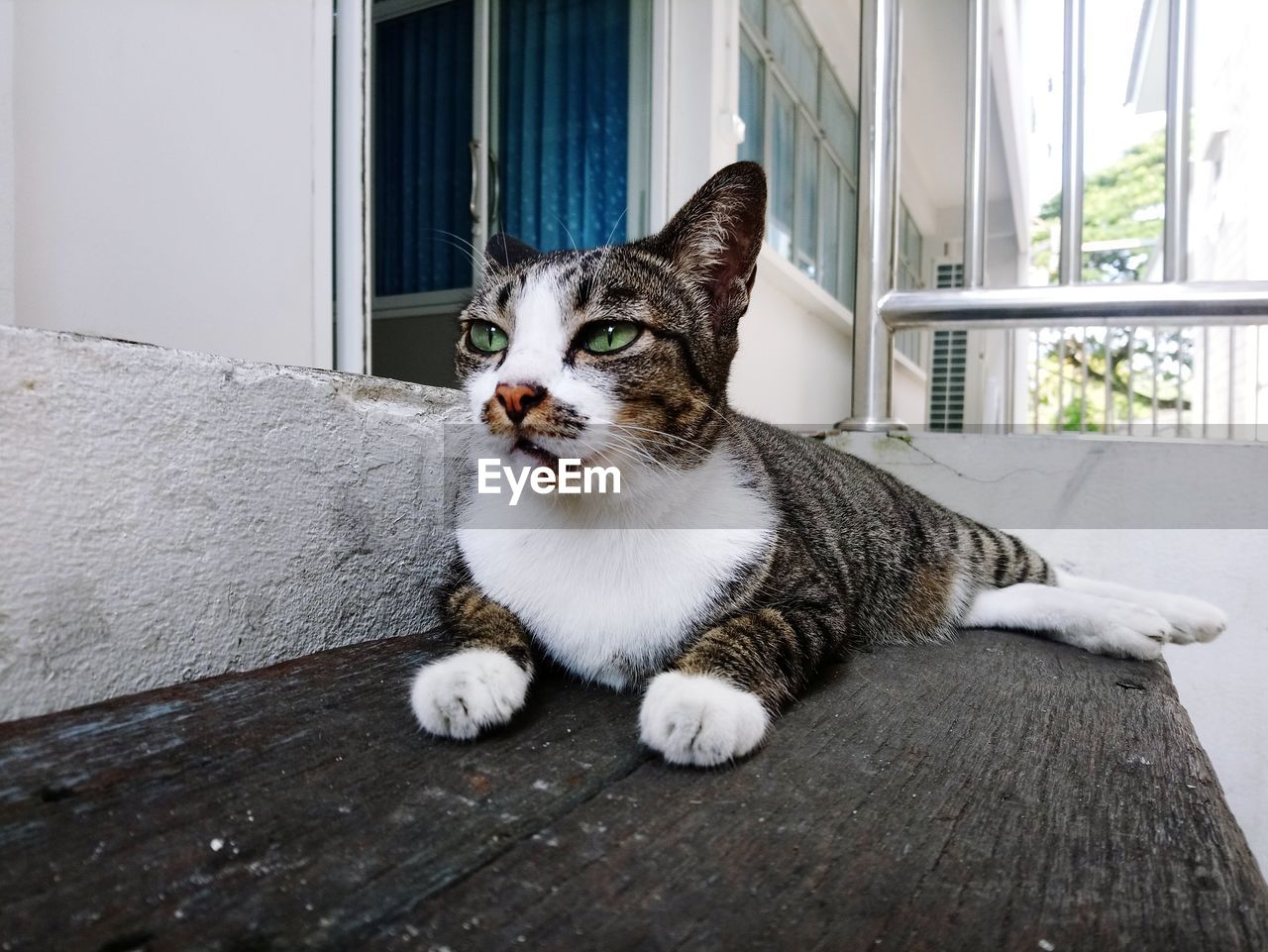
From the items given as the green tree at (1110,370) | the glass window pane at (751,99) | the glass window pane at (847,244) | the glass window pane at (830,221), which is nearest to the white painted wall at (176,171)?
the green tree at (1110,370)

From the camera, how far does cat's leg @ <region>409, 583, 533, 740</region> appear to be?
0.92 meters

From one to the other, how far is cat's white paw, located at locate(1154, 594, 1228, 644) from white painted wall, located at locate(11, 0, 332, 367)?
1.97 m

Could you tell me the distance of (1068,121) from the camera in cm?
227

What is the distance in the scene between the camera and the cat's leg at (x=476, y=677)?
3.03ft

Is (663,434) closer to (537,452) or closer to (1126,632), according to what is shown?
(537,452)

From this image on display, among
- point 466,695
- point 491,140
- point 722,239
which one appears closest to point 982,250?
point 722,239

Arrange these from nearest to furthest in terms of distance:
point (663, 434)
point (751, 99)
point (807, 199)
Result: point (663, 434) → point (751, 99) → point (807, 199)

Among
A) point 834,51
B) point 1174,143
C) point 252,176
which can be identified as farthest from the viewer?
point 834,51

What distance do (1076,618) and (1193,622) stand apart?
0.82 ft

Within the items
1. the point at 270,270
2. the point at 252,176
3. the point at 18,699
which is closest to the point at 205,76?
the point at 252,176

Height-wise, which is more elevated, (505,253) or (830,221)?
(830,221)

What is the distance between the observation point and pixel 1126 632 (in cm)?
149

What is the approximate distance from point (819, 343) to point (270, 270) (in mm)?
4574

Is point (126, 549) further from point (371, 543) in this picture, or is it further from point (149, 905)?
point (149, 905)
